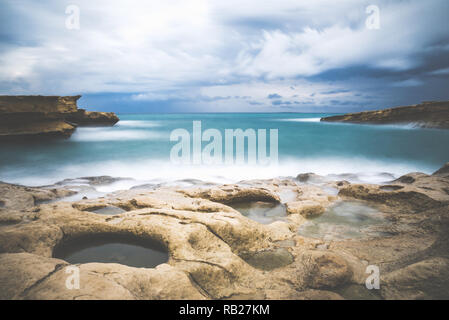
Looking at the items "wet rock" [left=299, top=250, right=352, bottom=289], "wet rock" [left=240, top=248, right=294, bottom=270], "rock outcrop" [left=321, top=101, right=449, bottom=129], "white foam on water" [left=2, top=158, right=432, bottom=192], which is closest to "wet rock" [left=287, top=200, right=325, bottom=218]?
"wet rock" [left=240, top=248, right=294, bottom=270]

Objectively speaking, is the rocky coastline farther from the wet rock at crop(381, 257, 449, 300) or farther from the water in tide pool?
the water in tide pool

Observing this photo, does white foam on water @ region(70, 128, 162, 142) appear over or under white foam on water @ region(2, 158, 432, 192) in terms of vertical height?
over

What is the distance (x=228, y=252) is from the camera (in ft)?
10.6

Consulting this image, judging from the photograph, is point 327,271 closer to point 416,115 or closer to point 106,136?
point 106,136

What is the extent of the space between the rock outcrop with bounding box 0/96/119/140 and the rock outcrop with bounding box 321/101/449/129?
136ft

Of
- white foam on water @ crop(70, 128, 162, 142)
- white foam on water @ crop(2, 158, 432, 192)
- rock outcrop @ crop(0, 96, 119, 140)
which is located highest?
rock outcrop @ crop(0, 96, 119, 140)

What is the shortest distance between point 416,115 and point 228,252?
40347mm

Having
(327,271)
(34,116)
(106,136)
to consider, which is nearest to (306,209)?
(327,271)

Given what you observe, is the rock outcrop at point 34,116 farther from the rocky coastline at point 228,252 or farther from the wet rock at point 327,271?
the wet rock at point 327,271

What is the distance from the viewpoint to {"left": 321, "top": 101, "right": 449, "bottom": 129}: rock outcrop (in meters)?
29.4
